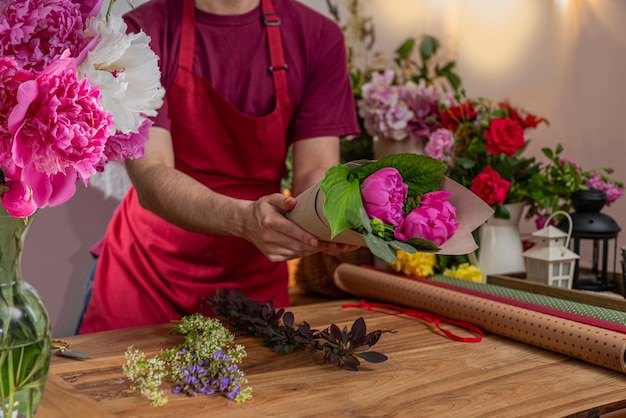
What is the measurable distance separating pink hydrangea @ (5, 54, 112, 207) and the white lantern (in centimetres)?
119

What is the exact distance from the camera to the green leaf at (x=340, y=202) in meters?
0.99

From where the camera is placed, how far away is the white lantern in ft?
5.51

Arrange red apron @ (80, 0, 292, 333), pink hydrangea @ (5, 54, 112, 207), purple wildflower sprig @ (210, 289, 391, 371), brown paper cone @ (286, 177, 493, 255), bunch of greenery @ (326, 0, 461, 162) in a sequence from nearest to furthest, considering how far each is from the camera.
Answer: pink hydrangea @ (5, 54, 112, 207)
brown paper cone @ (286, 177, 493, 255)
purple wildflower sprig @ (210, 289, 391, 371)
red apron @ (80, 0, 292, 333)
bunch of greenery @ (326, 0, 461, 162)

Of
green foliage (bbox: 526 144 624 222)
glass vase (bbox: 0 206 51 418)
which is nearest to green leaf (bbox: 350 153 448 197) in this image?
glass vase (bbox: 0 206 51 418)

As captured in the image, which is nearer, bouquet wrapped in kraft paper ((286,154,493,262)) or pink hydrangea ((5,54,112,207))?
pink hydrangea ((5,54,112,207))

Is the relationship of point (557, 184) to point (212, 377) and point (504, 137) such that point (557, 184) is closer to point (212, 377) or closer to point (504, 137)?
point (504, 137)

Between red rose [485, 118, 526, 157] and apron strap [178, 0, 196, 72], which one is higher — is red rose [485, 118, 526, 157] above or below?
below

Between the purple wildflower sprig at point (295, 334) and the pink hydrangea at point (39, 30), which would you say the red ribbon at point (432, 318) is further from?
the pink hydrangea at point (39, 30)

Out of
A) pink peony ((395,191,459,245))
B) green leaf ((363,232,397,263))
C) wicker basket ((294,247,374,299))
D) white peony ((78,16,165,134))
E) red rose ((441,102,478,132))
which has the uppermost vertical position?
white peony ((78,16,165,134))

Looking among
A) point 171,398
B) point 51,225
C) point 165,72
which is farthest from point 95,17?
point 51,225

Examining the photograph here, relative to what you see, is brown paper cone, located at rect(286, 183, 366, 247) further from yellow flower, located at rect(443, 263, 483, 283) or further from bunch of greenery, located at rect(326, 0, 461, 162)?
bunch of greenery, located at rect(326, 0, 461, 162)

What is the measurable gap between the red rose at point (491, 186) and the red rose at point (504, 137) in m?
0.06

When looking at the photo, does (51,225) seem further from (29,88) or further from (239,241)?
(29,88)

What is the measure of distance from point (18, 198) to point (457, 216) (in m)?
0.63
